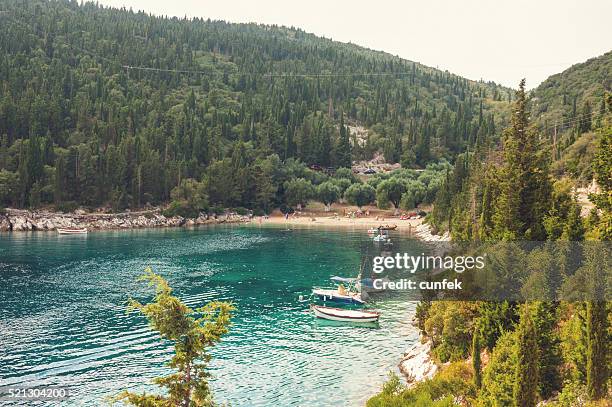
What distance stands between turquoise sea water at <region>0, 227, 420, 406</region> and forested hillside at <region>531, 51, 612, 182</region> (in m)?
30.2

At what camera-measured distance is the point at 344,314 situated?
55781 mm

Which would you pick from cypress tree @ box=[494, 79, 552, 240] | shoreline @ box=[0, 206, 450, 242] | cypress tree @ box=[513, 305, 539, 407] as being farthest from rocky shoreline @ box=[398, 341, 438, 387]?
shoreline @ box=[0, 206, 450, 242]

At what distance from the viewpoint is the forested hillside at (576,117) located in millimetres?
83125

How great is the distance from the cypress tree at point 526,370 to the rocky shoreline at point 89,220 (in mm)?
129270

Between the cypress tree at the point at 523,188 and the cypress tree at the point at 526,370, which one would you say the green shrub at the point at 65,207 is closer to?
the cypress tree at the point at 523,188

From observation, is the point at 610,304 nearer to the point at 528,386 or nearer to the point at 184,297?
the point at 528,386

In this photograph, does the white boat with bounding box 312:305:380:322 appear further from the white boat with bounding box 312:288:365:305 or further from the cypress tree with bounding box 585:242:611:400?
the cypress tree with bounding box 585:242:611:400

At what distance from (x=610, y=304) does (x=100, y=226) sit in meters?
134

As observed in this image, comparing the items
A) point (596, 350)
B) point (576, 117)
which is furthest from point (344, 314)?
point (576, 117)

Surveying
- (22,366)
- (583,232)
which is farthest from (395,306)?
(22,366)

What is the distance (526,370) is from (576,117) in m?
126

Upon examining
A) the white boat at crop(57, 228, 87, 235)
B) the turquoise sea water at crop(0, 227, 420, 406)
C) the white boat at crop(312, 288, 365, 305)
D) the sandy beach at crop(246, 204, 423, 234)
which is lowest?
the turquoise sea water at crop(0, 227, 420, 406)

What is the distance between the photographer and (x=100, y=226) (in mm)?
142625

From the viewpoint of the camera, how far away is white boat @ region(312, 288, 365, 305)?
61531 mm
